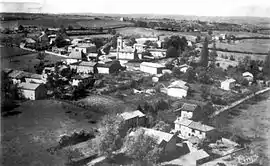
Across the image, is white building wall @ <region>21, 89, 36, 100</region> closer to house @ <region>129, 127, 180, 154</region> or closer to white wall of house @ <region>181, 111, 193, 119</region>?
house @ <region>129, 127, 180, 154</region>

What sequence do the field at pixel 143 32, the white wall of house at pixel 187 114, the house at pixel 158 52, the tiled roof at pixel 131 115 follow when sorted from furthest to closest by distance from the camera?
the field at pixel 143 32 → the house at pixel 158 52 → the white wall of house at pixel 187 114 → the tiled roof at pixel 131 115

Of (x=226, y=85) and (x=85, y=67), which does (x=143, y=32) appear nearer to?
(x=85, y=67)

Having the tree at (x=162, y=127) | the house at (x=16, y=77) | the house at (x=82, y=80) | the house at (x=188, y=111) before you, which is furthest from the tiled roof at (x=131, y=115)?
the house at (x=16, y=77)

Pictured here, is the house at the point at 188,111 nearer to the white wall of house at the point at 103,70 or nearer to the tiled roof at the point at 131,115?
the tiled roof at the point at 131,115

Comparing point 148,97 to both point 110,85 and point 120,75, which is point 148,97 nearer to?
point 110,85

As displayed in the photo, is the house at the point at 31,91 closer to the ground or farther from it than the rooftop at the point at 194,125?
farther from it

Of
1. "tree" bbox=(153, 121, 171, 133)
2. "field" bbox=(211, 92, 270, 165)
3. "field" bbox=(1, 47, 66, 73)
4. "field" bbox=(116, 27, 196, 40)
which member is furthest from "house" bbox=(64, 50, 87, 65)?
"field" bbox=(116, 27, 196, 40)

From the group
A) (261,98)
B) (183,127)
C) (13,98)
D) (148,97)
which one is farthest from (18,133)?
(261,98)

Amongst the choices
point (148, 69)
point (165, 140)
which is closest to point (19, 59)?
point (148, 69)
